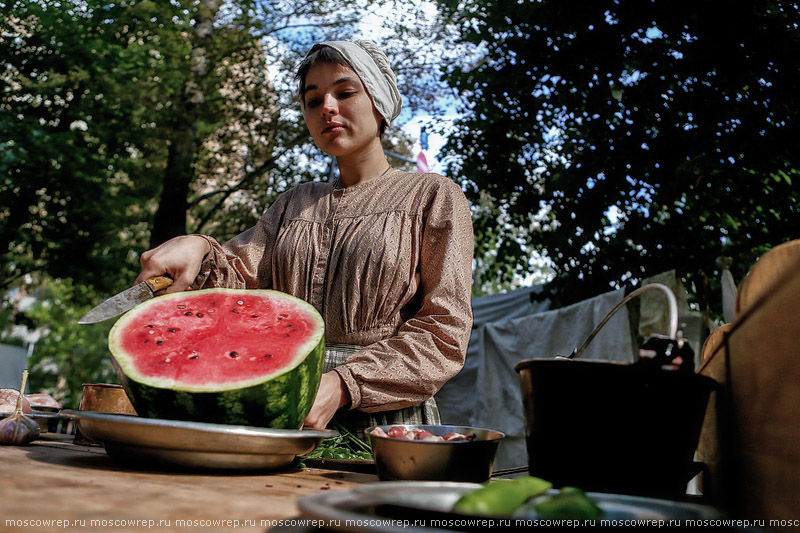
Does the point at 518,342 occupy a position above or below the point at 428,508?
above

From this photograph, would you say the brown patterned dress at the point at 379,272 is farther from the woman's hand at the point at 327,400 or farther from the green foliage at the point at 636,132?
the green foliage at the point at 636,132

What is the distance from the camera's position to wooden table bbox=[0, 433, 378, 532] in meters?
0.72

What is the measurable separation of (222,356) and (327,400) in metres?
0.48

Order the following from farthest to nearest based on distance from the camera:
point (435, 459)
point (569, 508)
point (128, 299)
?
point (128, 299)
point (435, 459)
point (569, 508)

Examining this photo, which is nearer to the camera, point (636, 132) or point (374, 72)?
point (374, 72)

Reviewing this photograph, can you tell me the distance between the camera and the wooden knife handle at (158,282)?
1.90 metres

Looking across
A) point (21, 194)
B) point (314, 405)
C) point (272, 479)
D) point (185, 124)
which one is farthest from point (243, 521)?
point (21, 194)

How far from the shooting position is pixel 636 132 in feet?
24.5

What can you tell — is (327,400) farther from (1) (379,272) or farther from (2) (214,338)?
(1) (379,272)

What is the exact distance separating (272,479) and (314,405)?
1.78ft

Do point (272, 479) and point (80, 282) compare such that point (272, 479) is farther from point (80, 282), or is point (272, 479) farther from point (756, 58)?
point (80, 282)

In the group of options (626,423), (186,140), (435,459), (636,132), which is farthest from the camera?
(186,140)

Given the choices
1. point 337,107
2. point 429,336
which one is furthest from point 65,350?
point 429,336

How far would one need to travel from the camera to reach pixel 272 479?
1.28 metres
